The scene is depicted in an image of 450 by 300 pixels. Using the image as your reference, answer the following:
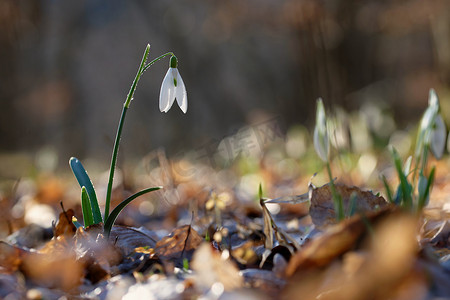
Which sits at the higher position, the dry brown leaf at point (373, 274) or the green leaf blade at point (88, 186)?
the green leaf blade at point (88, 186)

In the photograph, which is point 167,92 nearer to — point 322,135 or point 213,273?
point 322,135

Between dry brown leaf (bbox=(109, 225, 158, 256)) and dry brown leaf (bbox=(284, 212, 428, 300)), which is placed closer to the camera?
dry brown leaf (bbox=(284, 212, 428, 300))

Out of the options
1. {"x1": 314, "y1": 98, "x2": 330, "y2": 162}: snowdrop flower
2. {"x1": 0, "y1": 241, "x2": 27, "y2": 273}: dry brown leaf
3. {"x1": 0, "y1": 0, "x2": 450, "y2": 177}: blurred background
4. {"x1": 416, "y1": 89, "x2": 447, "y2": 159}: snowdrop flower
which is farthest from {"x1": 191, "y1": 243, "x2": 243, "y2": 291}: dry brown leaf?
{"x1": 0, "y1": 0, "x2": 450, "y2": 177}: blurred background

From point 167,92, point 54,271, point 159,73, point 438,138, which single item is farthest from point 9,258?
point 159,73

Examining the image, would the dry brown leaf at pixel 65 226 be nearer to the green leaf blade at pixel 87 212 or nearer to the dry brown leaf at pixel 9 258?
the green leaf blade at pixel 87 212

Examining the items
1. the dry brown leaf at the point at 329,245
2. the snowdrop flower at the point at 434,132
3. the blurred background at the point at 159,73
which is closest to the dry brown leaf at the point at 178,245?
the dry brown leaf at the point at 329,245

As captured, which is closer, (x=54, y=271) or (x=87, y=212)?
(x=54, y=271)

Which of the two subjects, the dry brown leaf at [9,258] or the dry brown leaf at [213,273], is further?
the dry brown leaf at [9,258]

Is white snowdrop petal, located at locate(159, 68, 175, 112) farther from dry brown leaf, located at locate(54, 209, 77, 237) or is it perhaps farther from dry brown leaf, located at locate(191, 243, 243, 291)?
dry brown leaf, located at locate(191, 243, 243, 291)
